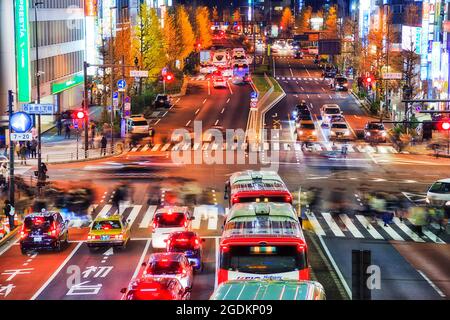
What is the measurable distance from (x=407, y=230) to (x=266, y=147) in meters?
32.0

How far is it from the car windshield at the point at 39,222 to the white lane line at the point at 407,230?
15176 millimetres

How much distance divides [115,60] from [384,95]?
30.3 meters

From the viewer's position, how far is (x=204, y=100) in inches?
4139

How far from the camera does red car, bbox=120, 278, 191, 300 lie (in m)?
22.6

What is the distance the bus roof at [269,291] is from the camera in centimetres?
1609

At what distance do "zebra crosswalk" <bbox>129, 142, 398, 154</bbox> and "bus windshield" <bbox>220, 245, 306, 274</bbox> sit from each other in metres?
46.8

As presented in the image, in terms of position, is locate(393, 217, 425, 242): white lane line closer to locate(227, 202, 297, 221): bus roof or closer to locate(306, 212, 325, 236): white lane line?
locate(306, 212, 325, 236): white lane line

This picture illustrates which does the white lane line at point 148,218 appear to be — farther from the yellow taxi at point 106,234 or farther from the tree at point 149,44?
the tree at point 149,44

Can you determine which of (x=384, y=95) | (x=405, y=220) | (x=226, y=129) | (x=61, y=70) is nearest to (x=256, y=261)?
(x=405, y=220)

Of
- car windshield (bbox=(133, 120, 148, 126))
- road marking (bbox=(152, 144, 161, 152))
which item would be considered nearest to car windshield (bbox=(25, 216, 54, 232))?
road marking (bbox=(152, 144, 161, 152))

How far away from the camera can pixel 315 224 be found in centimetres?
4178

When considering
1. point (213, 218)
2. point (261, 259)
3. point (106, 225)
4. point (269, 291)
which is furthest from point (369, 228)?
point (269, 291)

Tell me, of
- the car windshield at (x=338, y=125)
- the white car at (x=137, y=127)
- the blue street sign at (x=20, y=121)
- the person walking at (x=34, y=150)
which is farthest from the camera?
the white car at (x=137, y=127)

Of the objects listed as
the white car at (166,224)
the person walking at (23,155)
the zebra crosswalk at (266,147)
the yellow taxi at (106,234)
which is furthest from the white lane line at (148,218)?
the zebra crosswalk at (266,147)
